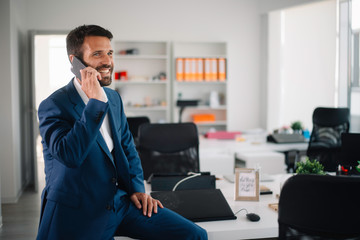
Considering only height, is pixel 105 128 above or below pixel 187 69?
below

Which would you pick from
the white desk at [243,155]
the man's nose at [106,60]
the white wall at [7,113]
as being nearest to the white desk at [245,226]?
the man's nose at [106,60]

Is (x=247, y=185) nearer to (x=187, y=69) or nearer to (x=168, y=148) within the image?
(x=168, y=148)

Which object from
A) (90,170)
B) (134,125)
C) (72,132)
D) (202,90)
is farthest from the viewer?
(202,90)

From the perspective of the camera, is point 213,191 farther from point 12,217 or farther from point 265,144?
point 12,217

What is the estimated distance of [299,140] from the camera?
4004mm

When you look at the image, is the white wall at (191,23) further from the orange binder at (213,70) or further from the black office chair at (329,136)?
Answer: the black office chair at (329,136)

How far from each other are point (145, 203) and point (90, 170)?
31cm

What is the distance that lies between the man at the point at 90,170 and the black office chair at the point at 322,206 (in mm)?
443

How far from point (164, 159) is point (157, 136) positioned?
0.60ft

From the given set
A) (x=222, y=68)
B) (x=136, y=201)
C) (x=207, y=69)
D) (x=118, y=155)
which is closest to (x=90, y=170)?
(x=118, y=155)

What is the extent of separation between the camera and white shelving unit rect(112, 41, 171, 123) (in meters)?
5.36

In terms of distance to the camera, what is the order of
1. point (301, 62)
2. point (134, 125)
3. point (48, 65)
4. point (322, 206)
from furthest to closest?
1. point (301, 62)
2. point (48, 65)
3. point (134, 125)
4. point (322, 206)

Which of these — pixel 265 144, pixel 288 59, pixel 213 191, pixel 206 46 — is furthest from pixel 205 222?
pixel 288 59

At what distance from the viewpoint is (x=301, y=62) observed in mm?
5969
